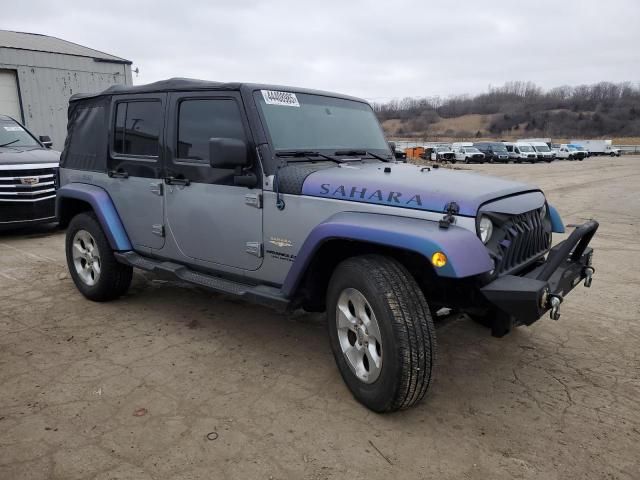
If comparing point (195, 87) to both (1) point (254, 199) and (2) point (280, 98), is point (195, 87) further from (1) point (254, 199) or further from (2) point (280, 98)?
(1) point (254, 199)

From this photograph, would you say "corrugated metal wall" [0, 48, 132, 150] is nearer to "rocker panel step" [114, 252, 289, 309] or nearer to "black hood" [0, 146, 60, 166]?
"black hood" [0, 146, 60, 166]

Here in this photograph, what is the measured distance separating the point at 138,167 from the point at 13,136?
233 inches

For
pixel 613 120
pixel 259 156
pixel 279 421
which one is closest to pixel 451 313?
pixel 279 421

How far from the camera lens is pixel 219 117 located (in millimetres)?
3633

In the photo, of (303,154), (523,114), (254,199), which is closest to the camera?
(254,199)

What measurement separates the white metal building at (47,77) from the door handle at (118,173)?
490 inches

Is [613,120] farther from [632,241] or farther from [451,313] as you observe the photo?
[451,313]

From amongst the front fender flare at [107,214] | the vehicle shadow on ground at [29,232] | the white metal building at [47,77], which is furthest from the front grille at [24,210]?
the white metal building at [47,77]

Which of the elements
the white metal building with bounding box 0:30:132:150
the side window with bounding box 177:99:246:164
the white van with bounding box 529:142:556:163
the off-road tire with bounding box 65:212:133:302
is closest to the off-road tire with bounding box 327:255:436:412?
the side window with bounding box 177:99:246:164

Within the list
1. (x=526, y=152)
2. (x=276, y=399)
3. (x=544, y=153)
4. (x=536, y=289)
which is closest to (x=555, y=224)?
(x=536, y=289)

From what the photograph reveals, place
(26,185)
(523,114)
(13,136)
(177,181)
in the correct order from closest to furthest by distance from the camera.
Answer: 1. (177,181)
2. (26,185)
3. (13,136)
4. (523,114)

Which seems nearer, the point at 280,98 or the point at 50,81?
the point at 280,98

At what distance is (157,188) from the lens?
4.06 meters

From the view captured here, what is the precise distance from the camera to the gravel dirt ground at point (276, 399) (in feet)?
8.16
